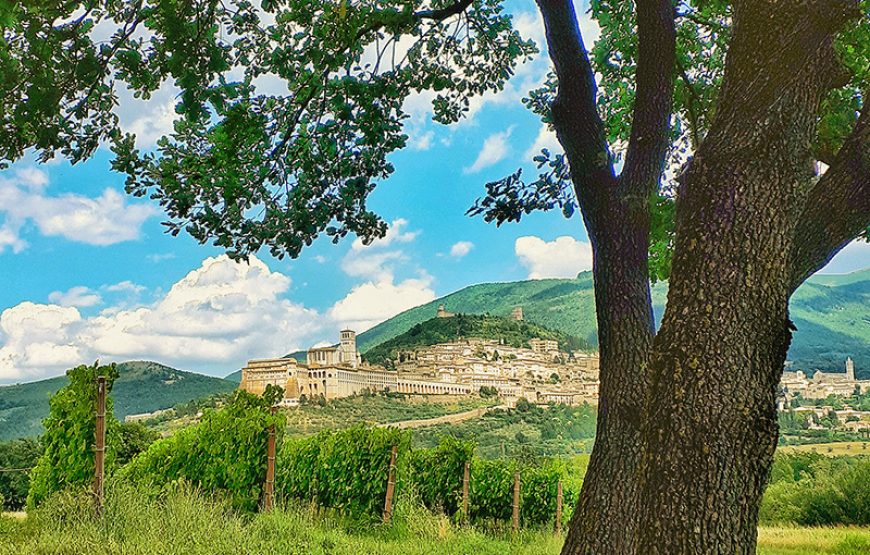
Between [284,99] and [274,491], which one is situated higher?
[284,99]

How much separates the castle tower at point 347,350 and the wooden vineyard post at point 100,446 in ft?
73.7

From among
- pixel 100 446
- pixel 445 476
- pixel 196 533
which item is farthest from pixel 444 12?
pixel 445 476

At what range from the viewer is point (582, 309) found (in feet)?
133

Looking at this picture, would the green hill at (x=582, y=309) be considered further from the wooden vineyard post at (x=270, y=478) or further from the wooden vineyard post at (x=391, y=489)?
the wooden vineyard post at (x=270, y=478)

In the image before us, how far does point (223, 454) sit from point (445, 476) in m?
3.98

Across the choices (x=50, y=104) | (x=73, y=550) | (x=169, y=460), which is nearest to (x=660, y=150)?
(x=50, y=104)

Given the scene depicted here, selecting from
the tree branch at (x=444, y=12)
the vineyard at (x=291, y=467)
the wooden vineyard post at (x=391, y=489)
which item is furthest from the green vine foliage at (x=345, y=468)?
the tree branch at (x=444, y=12)

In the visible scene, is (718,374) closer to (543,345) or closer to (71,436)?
(71,436)

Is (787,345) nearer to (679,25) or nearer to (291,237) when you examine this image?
(291,237)

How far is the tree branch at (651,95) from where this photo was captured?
4.57m

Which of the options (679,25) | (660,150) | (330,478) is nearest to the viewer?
(660,150)

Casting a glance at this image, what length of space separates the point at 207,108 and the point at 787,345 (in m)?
3.43

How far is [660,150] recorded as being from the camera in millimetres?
4648

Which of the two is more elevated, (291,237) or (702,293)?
(291,237)
